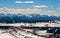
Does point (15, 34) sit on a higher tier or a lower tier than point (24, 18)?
higher

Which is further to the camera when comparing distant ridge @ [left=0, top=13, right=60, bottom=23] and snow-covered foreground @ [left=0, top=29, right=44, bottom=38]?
distant ridge @ [left=0, top=13, right=60, bottom=23]

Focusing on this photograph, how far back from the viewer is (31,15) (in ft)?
119

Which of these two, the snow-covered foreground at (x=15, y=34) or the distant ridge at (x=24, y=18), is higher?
the snow-covered foreground at (x=15, y=34)

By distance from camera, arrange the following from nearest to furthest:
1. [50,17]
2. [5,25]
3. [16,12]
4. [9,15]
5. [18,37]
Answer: [18,37] → [5,25] → [9,15] → [16,12] → [50,17]

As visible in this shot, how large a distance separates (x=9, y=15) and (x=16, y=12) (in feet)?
7.96

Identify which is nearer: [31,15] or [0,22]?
[0,22]

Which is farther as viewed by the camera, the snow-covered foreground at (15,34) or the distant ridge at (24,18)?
the distant ridge at (24,18)

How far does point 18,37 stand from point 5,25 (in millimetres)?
7217

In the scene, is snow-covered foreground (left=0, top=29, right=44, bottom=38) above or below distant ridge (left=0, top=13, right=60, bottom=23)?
above

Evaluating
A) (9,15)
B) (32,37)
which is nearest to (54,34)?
(32,37)

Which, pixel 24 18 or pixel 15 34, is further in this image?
pixel 24 18

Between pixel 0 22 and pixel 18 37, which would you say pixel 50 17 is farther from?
pixel 18 37

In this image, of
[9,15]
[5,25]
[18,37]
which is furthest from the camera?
[9,15]

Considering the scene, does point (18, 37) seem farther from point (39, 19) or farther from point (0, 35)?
point (39, 19)
